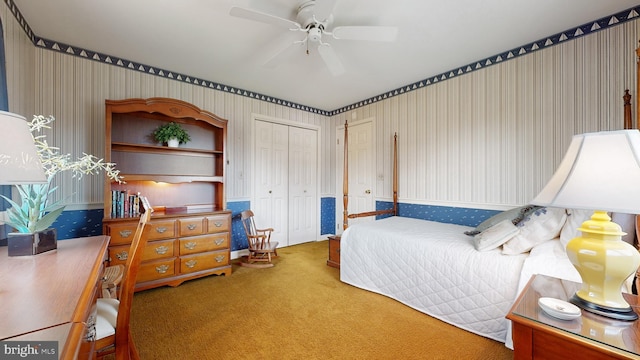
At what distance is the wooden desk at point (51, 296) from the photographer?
1.98ft

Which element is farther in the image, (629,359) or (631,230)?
(631,230)

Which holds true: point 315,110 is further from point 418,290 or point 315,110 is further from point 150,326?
point 150,326

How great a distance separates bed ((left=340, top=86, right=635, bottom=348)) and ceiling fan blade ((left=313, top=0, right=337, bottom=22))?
2.03 m

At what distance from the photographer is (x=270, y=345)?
1.82 metres

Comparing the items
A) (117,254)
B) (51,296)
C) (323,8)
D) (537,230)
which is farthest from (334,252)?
(51,296)

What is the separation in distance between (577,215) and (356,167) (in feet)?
10.0

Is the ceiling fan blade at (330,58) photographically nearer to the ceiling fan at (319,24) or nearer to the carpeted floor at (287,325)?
the ceiling fan at (319,24)

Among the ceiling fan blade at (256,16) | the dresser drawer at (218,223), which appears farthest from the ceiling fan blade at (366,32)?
the dresser drawer at (218,223)

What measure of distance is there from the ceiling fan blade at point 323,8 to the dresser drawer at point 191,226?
2.42 m

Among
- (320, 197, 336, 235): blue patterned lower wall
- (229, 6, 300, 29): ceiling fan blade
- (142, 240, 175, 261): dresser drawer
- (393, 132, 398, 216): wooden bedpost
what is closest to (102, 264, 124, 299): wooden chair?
(142, 240, 175, 261): dresser drawer

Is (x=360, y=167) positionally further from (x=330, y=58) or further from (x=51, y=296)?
(x=51, y=296)

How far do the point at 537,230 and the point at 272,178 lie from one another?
3.45m

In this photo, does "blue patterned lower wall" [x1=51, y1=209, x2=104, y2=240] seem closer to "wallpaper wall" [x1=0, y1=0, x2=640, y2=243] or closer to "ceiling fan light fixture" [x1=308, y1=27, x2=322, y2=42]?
"wallpaper wall" [x1=0, y1=0, x2=640, y2=243]

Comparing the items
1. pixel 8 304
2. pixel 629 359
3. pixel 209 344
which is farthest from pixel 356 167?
pixel 8 304
